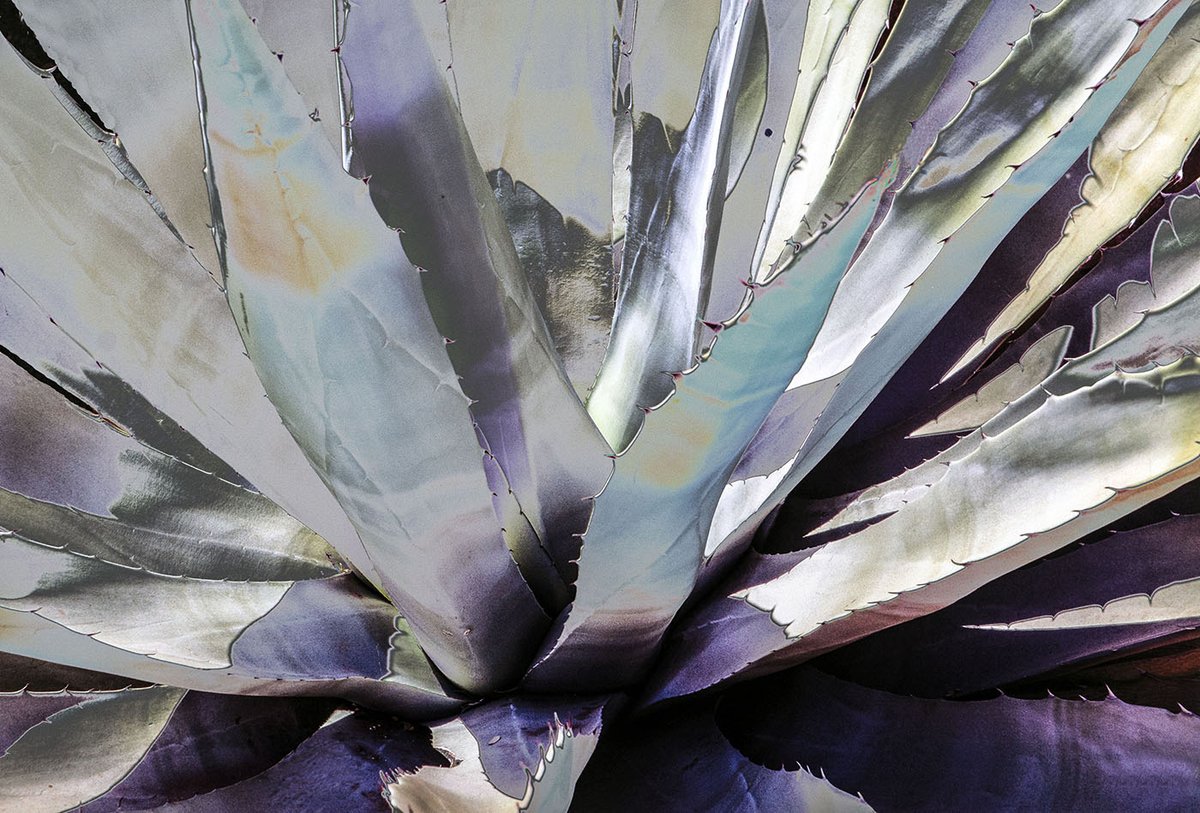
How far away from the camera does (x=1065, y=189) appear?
0.87 metres

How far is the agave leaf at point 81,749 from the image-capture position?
24.3 inches

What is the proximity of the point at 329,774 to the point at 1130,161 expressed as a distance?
2.13 feet

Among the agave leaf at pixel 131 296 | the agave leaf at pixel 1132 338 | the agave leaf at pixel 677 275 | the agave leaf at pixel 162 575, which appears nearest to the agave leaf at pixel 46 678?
the agave leaf at pixel 162 575

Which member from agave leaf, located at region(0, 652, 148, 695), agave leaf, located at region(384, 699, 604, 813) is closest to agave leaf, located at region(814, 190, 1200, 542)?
agave leaf, located at region(384, 699, 604, 813)

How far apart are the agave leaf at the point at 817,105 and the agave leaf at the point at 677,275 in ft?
0.30

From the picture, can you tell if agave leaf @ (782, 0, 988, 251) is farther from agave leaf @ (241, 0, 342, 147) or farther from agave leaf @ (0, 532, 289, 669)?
agave leaf @ (0, 532, 289, 669)

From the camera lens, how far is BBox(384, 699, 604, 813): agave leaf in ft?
1.61

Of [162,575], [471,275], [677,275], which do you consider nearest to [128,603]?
[162,575]

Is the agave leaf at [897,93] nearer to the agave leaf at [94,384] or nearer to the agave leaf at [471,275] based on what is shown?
the agave leaf at [471,275]

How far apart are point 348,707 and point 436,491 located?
217 mm

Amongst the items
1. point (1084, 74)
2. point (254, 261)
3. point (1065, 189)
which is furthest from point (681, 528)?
point (1065, 189)

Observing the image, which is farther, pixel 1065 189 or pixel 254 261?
pixel 1065 189

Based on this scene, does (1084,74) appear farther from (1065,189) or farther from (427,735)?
(427,735)

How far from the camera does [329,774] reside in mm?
636
